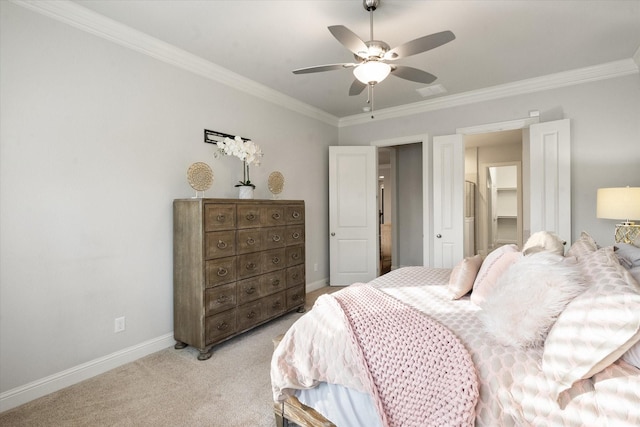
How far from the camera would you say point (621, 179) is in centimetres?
314

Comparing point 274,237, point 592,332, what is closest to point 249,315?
point 274,237

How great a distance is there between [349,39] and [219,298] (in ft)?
7.20

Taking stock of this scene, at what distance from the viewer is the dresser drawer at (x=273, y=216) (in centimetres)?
311

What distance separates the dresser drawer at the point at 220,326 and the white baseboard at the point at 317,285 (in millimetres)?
1781

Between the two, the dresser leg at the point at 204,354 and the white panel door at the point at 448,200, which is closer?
the dresser leg at the point at 204,354

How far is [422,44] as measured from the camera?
1.85 metres

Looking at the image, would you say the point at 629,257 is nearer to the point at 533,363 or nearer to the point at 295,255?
the point at 533,363

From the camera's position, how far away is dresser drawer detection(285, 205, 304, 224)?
340 centimetres

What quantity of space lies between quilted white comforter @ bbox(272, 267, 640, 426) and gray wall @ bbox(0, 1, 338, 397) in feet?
5.45

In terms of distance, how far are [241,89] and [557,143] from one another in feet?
11.5

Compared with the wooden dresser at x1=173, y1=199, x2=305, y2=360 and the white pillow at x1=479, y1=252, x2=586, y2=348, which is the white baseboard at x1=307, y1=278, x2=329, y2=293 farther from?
the white pillow at x1=479, y1=252, x2=586, y2=348

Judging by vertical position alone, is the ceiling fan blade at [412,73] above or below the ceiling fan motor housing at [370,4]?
below

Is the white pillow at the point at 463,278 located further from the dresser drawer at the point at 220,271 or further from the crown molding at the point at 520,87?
the crown molding at the point at 520,87

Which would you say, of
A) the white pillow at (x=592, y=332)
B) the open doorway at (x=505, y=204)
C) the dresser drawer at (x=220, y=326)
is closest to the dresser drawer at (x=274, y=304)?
the dresser drawer at (x=220, y=326)
